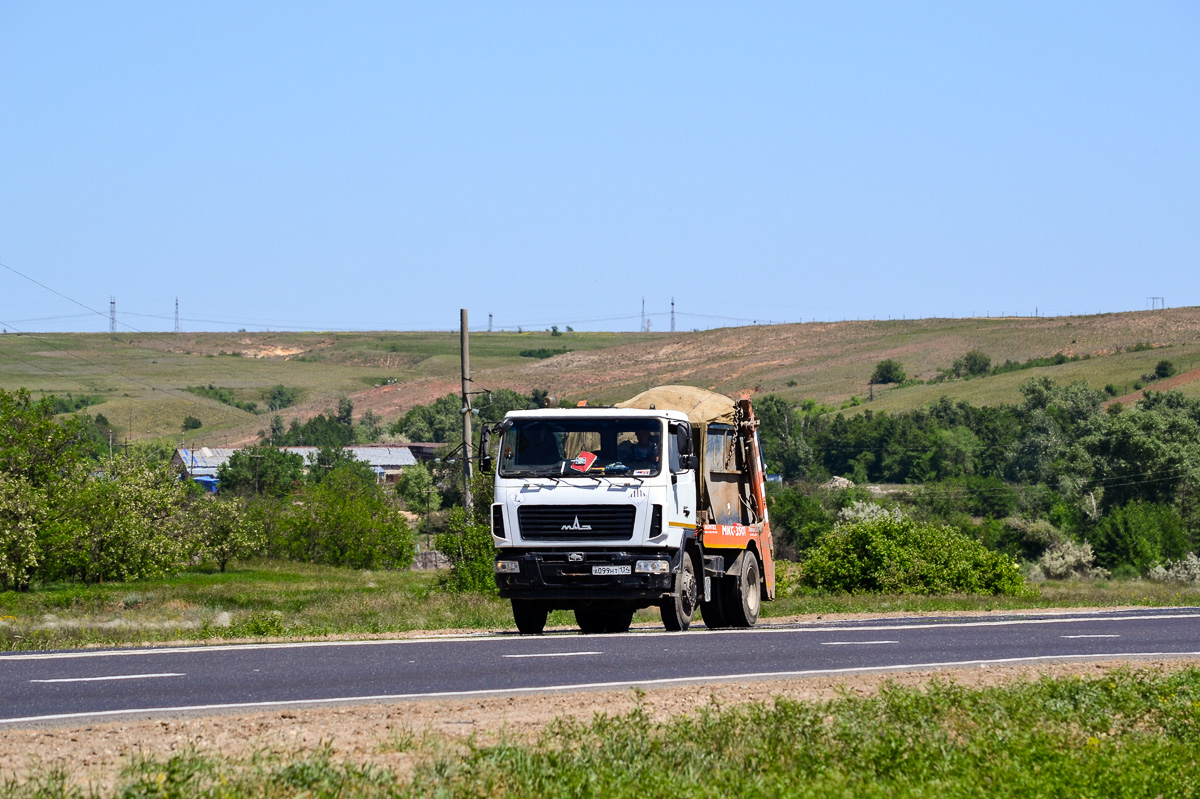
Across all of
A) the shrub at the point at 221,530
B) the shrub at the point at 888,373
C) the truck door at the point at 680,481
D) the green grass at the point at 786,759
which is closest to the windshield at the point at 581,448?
the truck door at the point at 680,481

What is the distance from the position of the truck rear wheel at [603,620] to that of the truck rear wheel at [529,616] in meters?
0.82

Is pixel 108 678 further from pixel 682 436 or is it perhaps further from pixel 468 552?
pixel 468 552

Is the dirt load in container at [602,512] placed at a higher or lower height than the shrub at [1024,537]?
higher

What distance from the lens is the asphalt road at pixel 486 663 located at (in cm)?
1031

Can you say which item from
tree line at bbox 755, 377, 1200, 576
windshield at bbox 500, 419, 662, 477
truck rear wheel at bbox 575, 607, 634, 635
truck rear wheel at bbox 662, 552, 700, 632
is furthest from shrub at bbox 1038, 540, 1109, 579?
windshield at bbox 500, 419, 662, 477

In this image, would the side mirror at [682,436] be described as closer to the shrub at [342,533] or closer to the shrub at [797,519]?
the shrub at [342,533]

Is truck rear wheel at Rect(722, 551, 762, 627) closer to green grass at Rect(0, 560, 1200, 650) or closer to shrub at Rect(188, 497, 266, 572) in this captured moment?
green grass at Rect(0, 560, 1200, 650)

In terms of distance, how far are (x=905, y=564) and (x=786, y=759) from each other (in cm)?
2509

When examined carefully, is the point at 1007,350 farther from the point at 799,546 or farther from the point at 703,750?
the point at 703,750

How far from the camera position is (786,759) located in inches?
311

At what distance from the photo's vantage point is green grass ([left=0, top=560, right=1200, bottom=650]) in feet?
68.3

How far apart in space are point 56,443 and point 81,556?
4.13 m

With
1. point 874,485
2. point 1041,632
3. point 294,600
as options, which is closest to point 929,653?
point 1041,632

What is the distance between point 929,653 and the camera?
1427cm
